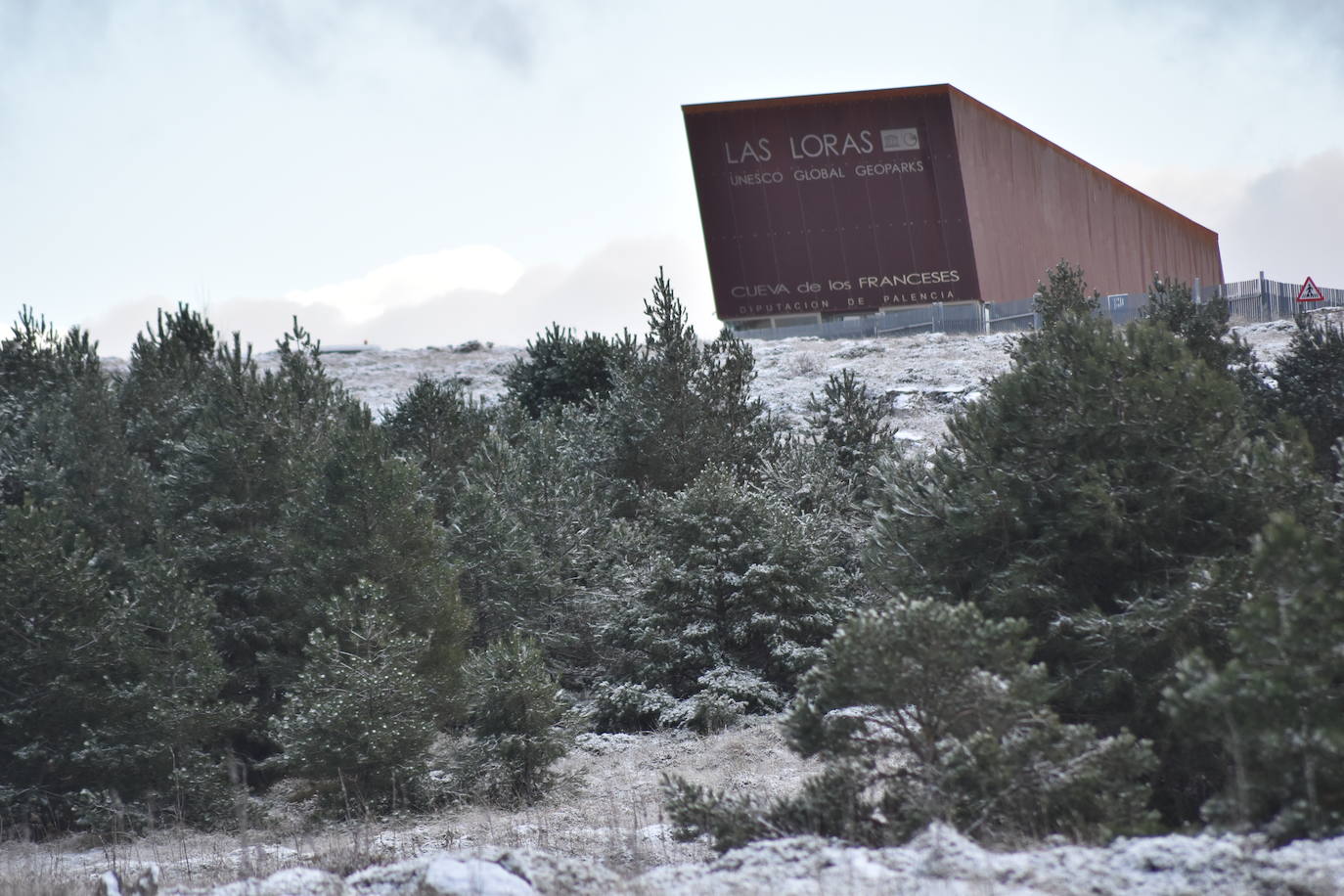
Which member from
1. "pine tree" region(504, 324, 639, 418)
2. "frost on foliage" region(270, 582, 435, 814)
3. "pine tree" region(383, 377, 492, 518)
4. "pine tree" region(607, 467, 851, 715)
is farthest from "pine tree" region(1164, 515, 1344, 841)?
"pine tree" region(504, 324, 639, 418)

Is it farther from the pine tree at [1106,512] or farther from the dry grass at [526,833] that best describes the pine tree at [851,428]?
the pine tree at [1106,512]

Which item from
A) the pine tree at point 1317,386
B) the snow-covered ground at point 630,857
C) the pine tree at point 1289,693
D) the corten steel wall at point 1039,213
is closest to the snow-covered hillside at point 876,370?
the corten steel wall at point 1039,213

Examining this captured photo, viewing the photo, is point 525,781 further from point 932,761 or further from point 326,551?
point 932,761

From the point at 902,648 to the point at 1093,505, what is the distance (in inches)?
200

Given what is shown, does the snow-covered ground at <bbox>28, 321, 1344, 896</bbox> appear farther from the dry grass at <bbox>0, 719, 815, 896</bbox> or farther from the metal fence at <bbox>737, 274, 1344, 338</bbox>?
the metal fence at <bbox>737, 274, 1344, 338</bbox>

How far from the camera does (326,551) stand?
22.2 metres

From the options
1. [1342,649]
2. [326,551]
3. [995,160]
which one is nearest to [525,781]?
[326,551]

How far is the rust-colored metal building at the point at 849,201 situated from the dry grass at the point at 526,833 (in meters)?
31.5

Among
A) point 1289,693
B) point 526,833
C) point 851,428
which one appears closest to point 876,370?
point 851,428

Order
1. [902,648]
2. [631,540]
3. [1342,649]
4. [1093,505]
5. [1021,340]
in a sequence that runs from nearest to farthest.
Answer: [1342,649]
[902,648]
[1093,505]
[1021,340]
[631,540]

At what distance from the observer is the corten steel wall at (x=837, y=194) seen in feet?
162

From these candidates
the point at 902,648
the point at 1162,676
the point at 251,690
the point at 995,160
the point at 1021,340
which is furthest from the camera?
the point at 995,160

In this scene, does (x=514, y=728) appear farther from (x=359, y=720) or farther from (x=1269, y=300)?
(x=1269, y=300)

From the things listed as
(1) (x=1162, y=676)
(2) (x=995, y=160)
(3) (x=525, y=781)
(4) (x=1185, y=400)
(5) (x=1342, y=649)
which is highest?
(2) (x=995, y=160)
